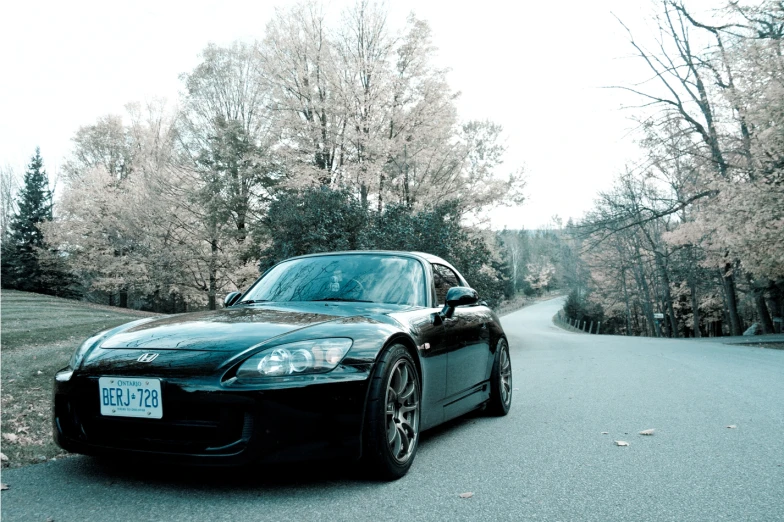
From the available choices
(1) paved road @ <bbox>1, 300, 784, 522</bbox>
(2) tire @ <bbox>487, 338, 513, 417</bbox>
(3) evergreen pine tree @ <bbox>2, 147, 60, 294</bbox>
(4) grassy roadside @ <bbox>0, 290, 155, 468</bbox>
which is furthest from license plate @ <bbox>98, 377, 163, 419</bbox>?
(3) evergreen pine tree @ <bbox>2, 147, 60, 294</bbox>

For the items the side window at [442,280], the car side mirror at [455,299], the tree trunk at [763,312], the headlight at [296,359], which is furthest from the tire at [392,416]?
the tree trunk at [763,312]

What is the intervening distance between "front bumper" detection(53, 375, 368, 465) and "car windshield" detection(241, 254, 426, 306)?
147 centimetres

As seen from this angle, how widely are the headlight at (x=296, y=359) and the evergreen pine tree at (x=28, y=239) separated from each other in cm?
3799

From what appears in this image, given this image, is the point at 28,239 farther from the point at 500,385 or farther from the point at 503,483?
the point at 503,483

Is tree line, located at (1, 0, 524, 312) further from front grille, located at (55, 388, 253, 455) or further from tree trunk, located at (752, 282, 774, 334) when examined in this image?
tree trunk, located at (752, 282, 774, 334)

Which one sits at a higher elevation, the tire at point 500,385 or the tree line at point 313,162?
the tree line at point 313,162

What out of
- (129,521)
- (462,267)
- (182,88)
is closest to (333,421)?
(129,521)

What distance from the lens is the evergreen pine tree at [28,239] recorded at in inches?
1465

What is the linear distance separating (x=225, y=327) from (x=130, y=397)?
637 millimetres

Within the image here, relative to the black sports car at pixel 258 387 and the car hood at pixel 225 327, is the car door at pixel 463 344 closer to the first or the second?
the black sports car at pixel 258 387

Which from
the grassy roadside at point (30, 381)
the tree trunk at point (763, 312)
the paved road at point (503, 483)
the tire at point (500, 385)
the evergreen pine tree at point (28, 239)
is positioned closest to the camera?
the paved road at point (503, 483)

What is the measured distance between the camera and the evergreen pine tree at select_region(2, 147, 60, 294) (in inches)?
1465

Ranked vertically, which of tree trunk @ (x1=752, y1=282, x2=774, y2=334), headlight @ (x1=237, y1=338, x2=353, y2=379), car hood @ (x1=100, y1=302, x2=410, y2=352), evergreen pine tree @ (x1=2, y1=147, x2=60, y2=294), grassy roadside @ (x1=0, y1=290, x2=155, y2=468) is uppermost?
evergreen pine tree @ (x1=2, y1=147, x2=60, y2=294)

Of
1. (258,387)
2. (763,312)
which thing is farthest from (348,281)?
(763,312)
